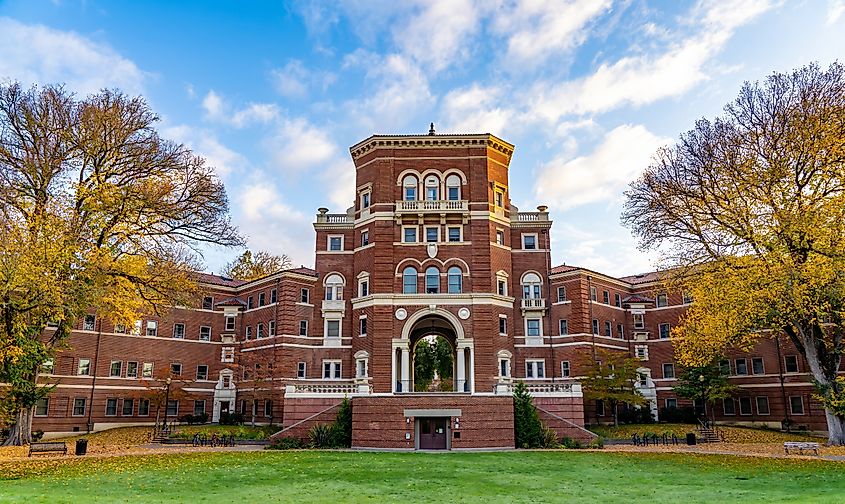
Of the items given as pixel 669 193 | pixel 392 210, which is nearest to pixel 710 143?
pixel 669 193

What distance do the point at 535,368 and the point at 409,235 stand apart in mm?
13939

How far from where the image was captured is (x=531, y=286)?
4819 cm

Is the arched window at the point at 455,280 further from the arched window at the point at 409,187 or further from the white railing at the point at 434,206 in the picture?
the arched window at the point at 409,187

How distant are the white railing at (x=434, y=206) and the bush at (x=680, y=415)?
70.7ft

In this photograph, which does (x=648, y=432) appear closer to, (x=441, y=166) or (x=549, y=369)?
(x=549, y=369)

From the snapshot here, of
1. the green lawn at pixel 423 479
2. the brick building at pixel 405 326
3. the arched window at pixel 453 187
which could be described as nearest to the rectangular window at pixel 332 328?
the brick building at pixel 405 326

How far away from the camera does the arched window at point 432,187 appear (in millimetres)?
45925

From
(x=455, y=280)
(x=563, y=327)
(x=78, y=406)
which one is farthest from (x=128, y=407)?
(x=563, y=327)

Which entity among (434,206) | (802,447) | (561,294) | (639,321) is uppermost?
(434,206)

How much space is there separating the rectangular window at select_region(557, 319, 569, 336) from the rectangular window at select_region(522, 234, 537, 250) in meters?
6.01

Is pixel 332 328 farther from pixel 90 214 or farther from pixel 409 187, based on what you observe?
pixel 90 214

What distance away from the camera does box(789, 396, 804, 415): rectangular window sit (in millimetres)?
43438

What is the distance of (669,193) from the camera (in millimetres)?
31984

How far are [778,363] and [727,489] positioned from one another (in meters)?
31.9
